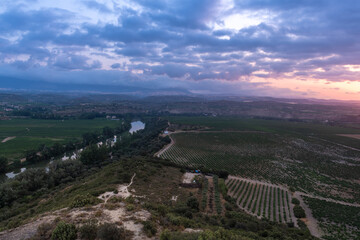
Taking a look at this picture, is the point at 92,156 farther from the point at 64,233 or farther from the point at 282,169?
the point at 282,169

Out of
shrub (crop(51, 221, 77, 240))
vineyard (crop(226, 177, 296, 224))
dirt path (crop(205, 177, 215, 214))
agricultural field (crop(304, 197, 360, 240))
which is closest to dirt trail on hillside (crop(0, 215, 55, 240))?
shrub (crop(51, 221, 77, 240))

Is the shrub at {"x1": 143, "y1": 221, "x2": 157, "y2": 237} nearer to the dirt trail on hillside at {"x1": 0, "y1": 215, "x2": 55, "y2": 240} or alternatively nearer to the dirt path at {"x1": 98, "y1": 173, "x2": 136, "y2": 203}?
the dirt trail on hillside at {"x1": 0, "y1": 215, "x2": 55, "y2": 240}

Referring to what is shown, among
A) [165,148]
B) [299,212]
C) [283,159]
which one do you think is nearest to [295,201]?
[299,212]

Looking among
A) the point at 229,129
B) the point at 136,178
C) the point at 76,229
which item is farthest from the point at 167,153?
the point at 229,129

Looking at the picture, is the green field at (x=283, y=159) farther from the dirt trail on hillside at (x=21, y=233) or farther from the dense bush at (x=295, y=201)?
the dirt trail on hillside at (x=21, y=233)

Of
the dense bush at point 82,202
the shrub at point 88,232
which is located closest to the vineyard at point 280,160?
the dense bush at point 82,202
